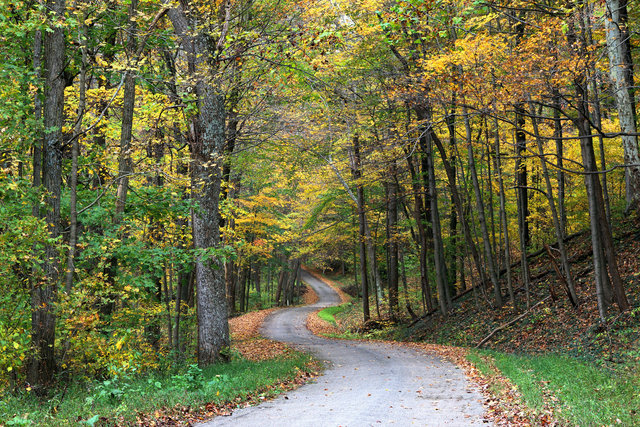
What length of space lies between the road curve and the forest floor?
0.59m

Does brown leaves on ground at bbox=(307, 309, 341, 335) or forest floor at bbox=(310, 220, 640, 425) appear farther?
brown leaves on ground at bbox=(307, 309, 341, 335)

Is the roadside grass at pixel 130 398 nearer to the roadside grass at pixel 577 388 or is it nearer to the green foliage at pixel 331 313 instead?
the roadside grass at pixel 577 388

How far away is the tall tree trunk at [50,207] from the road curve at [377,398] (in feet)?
11.0

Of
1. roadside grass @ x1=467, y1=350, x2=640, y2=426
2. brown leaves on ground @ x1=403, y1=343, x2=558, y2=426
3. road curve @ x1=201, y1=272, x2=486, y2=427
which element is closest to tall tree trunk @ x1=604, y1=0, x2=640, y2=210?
roadside grass @ x1=467, y1=350, x2=640, y2=426

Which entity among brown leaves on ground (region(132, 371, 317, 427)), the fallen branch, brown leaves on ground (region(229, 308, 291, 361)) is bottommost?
brown leaves on ground (region(229, 308, 291, 361))

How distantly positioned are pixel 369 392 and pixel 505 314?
9.63m

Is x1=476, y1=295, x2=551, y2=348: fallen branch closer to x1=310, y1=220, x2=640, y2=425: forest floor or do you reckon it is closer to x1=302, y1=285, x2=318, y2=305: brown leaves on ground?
x1=310, y1=220, x2=640, y2=425: forest floor

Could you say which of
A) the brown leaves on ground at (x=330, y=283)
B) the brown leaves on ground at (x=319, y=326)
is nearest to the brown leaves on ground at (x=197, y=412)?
the brown leaves on ground at (x=319, y=326)

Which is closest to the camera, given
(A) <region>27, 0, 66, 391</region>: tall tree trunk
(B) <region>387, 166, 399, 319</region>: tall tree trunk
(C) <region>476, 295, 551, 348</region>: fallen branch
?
(A) <region>27, 0, 66, 391</region>: tall tree trunk

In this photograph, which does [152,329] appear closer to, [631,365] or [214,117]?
[214,117]

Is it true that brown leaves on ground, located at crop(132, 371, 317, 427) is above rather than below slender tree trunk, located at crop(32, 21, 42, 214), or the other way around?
below

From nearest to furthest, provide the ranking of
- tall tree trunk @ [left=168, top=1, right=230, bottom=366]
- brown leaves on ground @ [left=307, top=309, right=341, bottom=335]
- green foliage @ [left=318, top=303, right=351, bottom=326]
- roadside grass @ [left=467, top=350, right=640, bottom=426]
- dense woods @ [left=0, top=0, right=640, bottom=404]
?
roadside grass @ [left=467, top=350, right=640, bottom=426]
dense woods @ [left=0, top=0, right=640, bottom=404]
tall tree trunk @ [left=168, top=1, right=230, bottom=366]
brown leaves on ground @ [left=307, top=309, right=341, bottom=335]
green foliage @ [left=318, top=303, right=351, bottom=326]

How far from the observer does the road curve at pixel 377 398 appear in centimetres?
627

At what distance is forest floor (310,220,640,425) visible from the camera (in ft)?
20.9
